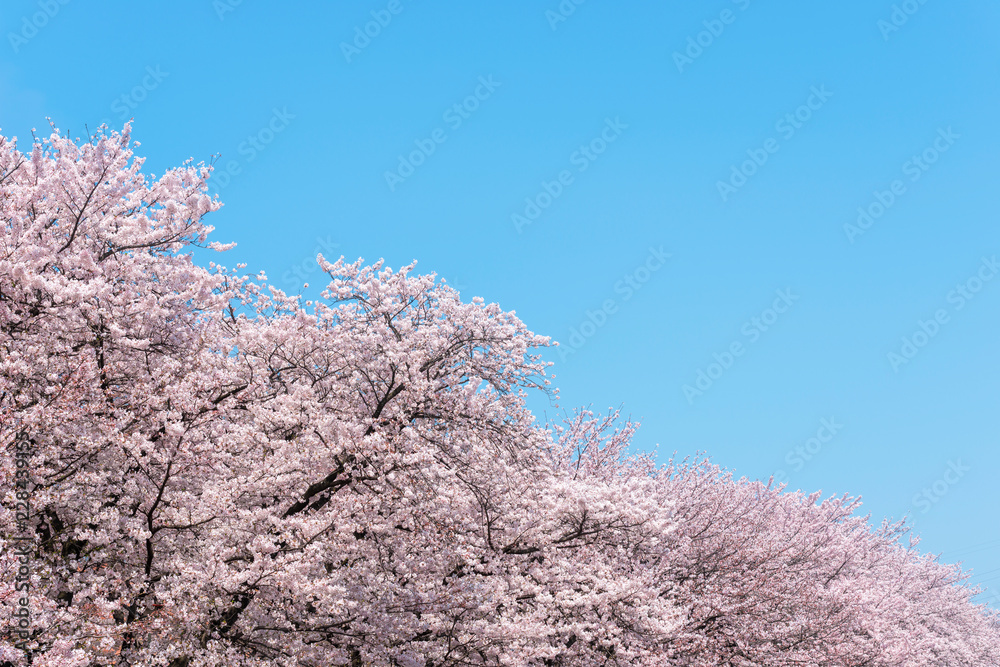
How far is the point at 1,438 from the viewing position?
8.98 metres

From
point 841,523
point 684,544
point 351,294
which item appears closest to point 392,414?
point 351,294

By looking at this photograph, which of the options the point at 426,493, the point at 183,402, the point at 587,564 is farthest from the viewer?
the point at 587,564

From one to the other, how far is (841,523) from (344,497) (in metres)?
30.5

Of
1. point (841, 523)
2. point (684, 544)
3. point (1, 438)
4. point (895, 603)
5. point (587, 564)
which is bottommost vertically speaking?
point (1, 438)

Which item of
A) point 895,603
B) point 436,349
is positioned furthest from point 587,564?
point 895,603

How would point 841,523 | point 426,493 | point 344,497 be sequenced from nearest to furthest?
point 344,497 → point 426,493 → point 841,523

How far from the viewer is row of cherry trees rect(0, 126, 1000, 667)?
10578mm

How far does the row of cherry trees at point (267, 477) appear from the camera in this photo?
10.6 m

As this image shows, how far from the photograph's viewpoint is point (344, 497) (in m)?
12.1

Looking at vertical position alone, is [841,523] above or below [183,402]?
above

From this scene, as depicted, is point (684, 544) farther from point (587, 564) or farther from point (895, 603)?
point (895, 603)

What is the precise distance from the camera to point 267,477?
11703mm

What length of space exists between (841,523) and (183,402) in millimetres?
33009

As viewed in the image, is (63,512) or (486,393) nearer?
(63,512)
